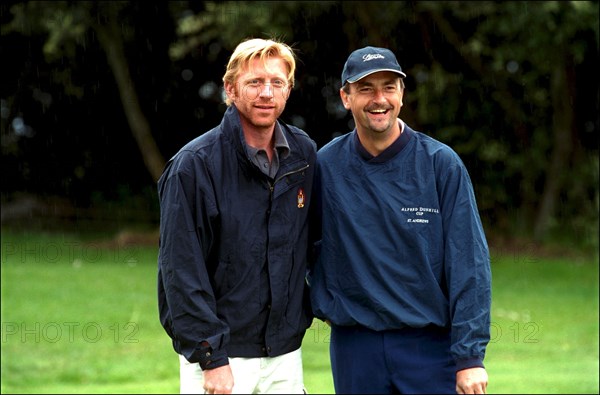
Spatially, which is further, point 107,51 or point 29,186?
point 29,186

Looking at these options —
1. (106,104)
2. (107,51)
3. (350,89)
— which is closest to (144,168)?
(106,104)

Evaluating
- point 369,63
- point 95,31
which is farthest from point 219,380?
point 95,31

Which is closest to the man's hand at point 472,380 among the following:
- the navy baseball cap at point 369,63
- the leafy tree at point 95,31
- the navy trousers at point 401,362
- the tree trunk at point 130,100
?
the navy trousers at point 401,362

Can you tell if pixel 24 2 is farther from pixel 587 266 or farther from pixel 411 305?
pixel 411 305

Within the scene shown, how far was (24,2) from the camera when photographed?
19.7m

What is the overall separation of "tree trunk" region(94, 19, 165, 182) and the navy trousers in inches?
657

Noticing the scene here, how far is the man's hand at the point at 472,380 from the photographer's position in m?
4.41

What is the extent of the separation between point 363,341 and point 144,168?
61.8ft

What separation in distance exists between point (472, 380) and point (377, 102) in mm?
1203

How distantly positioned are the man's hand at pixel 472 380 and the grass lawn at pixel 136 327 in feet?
17.2

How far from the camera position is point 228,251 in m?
4.45

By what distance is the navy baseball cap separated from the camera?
4.61 m

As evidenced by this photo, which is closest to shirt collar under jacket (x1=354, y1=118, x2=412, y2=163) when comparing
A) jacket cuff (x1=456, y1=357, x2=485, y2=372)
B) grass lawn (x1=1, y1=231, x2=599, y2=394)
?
jacket cuff (x1=456, y1=357, x2=485, y2=372)

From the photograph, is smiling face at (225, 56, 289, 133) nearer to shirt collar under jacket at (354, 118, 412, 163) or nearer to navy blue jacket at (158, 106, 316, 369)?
navy blue jacket at (158, 106, 316, 369)
